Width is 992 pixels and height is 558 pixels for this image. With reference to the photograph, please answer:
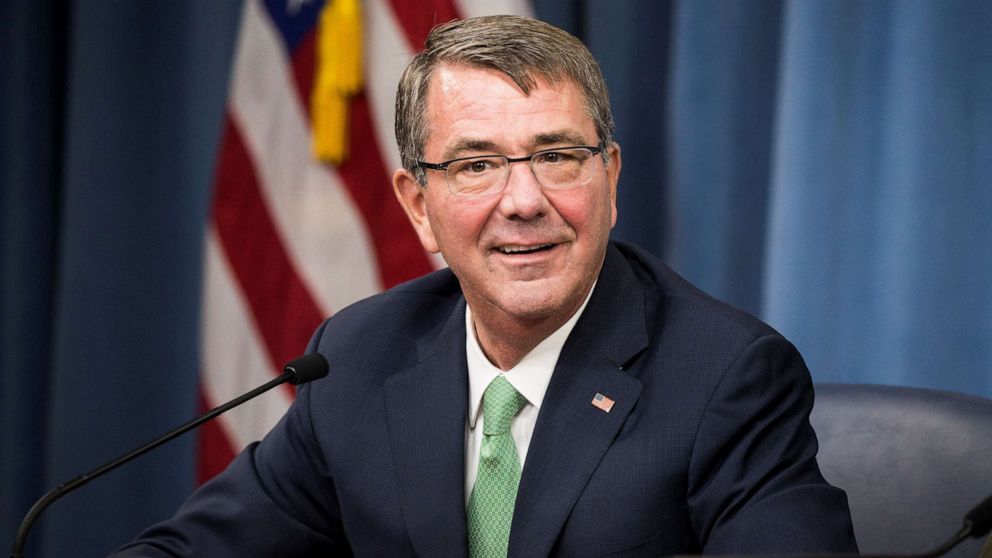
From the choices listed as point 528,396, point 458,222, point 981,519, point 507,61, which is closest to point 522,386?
point 528,396

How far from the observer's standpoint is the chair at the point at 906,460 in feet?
6.08

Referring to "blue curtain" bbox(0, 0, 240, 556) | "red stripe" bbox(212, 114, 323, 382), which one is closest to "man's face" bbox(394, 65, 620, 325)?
"red stripe" bbox(212, 114, 323, 382)

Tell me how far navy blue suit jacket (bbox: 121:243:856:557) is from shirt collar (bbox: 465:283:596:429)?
3cm

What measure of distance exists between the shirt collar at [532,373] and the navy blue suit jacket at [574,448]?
0.09 feet

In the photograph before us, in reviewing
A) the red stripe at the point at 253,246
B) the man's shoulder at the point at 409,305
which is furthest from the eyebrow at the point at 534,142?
the red stripe at the point at 253,246

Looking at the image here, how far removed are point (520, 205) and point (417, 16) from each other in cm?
131

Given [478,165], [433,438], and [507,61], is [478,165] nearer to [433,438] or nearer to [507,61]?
[507,61]

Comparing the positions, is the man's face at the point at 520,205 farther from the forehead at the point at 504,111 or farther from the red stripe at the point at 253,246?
the red stripe at the point at 253,246

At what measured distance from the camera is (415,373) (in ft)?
6.52

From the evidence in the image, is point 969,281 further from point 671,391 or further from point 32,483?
point 32,483

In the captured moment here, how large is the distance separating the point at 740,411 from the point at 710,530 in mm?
167

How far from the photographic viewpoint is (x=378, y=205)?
3064 mm

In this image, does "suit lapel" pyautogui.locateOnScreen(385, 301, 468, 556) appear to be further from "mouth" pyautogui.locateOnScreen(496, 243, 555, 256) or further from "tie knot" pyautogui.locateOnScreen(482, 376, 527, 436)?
"mouth" pyautogui.locateOnScreen(496, 243, 555, 256)

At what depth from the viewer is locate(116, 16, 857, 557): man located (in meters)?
1.69
